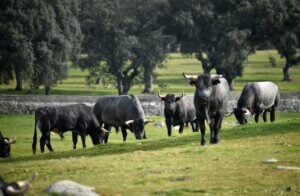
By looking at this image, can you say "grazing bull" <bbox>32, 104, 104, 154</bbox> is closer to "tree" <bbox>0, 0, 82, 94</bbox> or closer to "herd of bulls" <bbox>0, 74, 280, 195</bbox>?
"herd of bulls" <bbox>0, 74, 280, 195</bbox>

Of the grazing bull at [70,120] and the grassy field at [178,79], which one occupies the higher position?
the grazing bull at [70,120]

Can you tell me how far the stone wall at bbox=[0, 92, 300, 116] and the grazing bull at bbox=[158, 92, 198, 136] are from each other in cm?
Answer: 1764

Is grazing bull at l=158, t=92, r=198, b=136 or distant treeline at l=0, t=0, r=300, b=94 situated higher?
distant treeline at l=0, t=0, r=300, b=94

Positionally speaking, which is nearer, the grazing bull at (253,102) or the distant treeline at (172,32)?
the grazing bull at (253,102)

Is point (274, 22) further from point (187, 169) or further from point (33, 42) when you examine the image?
point (187, 169)

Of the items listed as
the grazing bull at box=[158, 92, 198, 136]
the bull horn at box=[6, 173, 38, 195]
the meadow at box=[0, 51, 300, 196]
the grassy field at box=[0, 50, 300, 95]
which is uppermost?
the bull horn at box=[6, 173, 38, 195]

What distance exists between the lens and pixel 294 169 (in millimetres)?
24000

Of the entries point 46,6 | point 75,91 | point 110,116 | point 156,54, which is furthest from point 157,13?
point 110,116

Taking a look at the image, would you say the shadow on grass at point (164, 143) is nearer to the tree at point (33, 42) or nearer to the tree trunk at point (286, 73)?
the tree at point (33, 42)

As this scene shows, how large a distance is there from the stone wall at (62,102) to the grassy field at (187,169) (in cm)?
3715

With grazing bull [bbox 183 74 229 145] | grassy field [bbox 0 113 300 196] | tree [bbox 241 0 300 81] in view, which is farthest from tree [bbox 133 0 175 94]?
grazing bull [bbox 183 74 229 145]

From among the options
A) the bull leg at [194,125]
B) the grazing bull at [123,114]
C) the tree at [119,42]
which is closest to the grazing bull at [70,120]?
the grazing bull at [123,114]

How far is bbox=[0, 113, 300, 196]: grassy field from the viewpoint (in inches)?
870

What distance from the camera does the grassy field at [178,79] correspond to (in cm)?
9857
